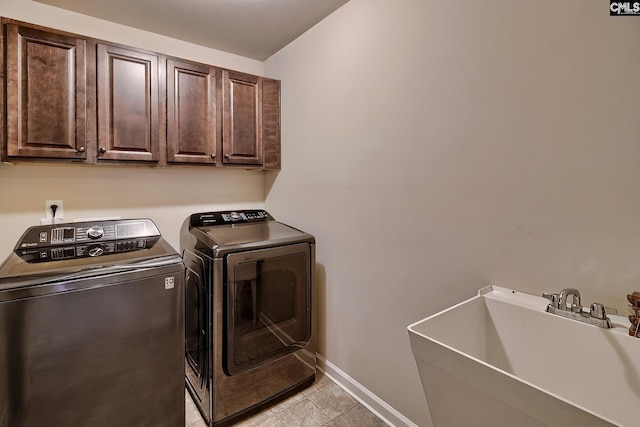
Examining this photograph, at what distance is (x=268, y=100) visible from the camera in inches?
99.7

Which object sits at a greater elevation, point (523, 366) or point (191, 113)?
point (191, 113)

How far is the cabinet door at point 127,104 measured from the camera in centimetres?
185

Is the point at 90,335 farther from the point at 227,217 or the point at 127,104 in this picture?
the point at 127,104

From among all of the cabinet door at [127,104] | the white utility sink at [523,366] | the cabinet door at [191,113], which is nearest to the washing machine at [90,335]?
the cabinet door at [127,104]

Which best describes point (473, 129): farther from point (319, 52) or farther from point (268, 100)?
point (268, 100)

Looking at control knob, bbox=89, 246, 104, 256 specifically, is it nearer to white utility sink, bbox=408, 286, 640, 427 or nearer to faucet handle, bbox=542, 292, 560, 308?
white utility sink, bbox=408, 286, 640, 427

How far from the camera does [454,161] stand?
1422 millimetres

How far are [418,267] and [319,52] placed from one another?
5.38 ft

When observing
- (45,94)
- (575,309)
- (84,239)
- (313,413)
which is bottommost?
(313,413)

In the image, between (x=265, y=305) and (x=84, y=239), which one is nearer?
(x=84, y=239)

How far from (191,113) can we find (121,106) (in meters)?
0.42

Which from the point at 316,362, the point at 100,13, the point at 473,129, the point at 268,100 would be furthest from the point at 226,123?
the point at 316,362

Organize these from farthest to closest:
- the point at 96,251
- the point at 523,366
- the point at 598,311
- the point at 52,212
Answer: the point at 52,212, the point at 96,251, the point at 523,366, the point at 598,311

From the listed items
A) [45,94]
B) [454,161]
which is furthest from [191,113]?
[454,161]
